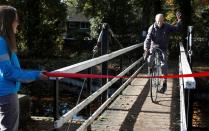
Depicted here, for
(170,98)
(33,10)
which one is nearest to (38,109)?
(170,98)

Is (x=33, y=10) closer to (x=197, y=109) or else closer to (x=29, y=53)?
(x=29, y=53)

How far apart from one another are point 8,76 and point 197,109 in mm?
16514

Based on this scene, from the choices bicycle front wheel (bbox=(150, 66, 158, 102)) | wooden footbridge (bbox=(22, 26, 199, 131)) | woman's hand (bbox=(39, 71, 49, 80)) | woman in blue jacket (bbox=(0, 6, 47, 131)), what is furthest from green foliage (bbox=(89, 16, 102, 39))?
woman in blue jacket (bbox=(0, 6, 47, 131))

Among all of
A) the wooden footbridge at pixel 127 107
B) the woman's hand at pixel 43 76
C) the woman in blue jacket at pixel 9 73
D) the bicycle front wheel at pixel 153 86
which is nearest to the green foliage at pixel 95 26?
the wooden footbridge at pixel 127 107

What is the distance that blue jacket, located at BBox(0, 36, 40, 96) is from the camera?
175 inches

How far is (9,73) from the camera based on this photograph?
4465mm

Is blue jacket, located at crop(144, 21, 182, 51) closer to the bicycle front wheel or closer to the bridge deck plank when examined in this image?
the bicycle front wheel

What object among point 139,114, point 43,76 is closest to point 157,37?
point 139,114

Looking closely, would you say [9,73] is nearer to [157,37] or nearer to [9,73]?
[9,73]

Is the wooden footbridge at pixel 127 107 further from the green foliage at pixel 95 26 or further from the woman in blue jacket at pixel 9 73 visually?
the green foliage at pixel 95 26

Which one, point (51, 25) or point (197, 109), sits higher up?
point (51, 25)

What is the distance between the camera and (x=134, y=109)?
973cm

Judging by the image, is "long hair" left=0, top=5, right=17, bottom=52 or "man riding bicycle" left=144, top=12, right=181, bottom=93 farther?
"man riding bicycle" left=144, top=12, right=181, bottom=93

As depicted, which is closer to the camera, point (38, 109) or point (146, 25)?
point (38, 109)
